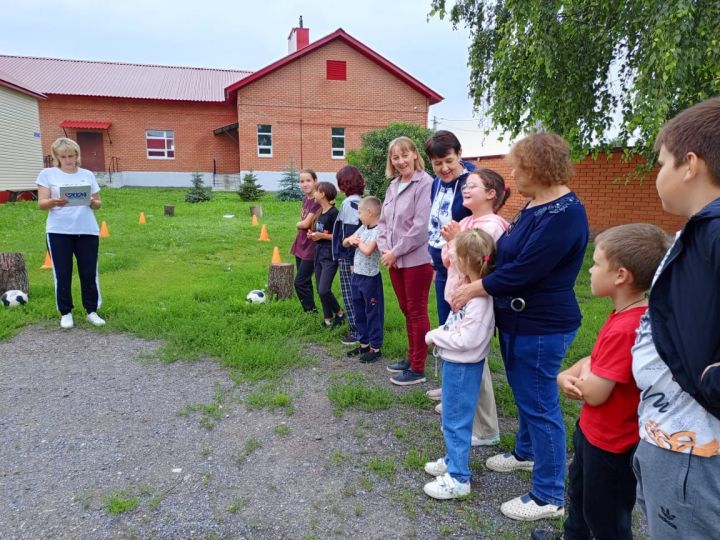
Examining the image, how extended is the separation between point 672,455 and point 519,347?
1124mm

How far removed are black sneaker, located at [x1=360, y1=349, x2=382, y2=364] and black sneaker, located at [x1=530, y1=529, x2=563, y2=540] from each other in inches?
99.6

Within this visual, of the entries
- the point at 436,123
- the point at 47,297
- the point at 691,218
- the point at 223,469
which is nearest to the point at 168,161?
the point at 436,123

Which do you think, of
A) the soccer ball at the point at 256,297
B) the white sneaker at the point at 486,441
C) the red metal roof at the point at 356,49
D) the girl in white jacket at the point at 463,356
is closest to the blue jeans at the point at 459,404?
the girl in white jacket at the point at 463,356

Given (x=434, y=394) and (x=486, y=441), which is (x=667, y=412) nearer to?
(x=486, y=441)

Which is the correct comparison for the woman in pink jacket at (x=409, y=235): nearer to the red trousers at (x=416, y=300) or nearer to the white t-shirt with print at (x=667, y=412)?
the red trousers at (x=416, y=300)

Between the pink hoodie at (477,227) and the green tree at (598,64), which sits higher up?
the green tree at (598,64)

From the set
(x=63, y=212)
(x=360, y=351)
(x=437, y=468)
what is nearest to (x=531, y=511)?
(x=437, y=468)

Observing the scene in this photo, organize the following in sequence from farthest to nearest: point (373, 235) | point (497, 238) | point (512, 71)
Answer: point (512, 71) → point (373, 235) → point (497, 238)

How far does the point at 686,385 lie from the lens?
1.30m

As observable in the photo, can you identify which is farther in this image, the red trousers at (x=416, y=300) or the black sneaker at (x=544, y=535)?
the red trousers at (x=416, y=300)

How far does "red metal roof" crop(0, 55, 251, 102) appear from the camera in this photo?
27.5 metres

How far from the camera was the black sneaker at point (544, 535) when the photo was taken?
2.40 meters

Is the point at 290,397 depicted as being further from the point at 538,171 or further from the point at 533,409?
the point at 538,171

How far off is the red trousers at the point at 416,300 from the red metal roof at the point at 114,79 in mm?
27027
